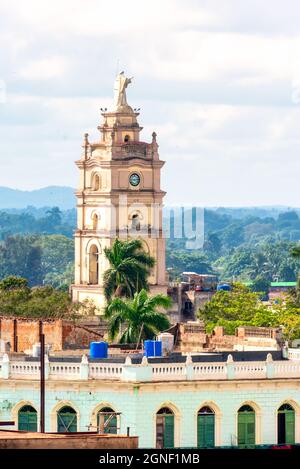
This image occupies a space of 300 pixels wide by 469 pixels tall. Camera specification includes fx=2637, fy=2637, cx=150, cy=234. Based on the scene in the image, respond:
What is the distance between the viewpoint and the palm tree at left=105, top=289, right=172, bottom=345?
305ft

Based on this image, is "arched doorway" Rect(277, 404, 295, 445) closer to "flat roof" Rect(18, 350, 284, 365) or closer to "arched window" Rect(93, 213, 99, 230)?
"flat roof" Rect(18, 350, 284, 365)

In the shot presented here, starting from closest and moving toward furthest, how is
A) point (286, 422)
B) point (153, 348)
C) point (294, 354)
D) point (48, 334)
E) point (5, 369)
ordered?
point (5, 369) < point (286, 422) < point (153, 348) < point (294, 354) < point (48, 334)

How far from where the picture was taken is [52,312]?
12200 centimetres

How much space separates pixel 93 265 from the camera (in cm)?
14888

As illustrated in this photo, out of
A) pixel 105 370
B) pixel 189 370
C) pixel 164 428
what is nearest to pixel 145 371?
pixel 105 370

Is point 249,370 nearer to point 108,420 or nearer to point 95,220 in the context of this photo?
point 108,420

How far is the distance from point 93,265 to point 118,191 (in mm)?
4409

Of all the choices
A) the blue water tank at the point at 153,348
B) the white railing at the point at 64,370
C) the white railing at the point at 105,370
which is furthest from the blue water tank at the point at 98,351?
the white railing at the point at 105,370

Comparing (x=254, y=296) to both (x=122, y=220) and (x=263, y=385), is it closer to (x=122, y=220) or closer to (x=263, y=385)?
(x=122, y=220)

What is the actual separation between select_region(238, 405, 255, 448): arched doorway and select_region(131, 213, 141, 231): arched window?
7647 cm

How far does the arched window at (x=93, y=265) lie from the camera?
482 feet

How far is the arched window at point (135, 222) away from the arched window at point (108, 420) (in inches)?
3070

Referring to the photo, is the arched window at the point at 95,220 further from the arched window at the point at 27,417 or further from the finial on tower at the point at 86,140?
the arched window at the point at 27,417

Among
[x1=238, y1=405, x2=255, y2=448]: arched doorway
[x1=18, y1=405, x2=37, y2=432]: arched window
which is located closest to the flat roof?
[x1=18, y1=405, x2=37, y2=432]: arched window
